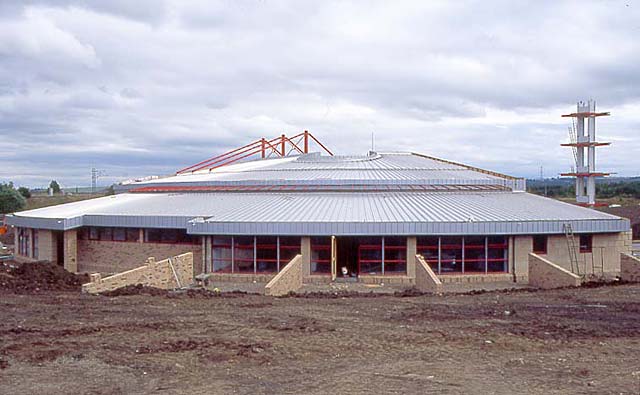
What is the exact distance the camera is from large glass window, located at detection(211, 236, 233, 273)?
28.3 m

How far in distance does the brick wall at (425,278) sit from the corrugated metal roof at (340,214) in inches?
73.4

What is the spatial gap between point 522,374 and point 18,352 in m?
9.56

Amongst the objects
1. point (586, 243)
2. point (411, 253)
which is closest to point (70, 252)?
point (411, 253)

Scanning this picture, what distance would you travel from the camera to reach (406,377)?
1105 centimetres

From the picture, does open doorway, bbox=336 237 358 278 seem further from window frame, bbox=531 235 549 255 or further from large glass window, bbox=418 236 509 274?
window frame, bbox=531 235 549 255

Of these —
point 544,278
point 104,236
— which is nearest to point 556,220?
point 544,278

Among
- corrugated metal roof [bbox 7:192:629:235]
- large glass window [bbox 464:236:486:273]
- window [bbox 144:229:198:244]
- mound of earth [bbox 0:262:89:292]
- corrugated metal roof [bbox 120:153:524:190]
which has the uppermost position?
corrugated metal roof [bbox 120:153:524:190]

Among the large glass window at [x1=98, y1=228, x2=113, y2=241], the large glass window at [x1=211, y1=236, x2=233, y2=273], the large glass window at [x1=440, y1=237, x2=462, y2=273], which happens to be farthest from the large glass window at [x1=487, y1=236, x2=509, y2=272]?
the large glass window at [x1=98, y1=228, x2=113, y2=241]

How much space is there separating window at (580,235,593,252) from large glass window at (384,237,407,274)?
863cm

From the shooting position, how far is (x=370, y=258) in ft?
90.0

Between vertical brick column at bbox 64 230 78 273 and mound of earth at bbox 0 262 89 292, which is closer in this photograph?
mound of earth at bbox 0 262 89 292

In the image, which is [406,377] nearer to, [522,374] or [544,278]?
[522,374]

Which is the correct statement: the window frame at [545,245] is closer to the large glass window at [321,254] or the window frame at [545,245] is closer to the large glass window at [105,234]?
the large glass window at [321,254]

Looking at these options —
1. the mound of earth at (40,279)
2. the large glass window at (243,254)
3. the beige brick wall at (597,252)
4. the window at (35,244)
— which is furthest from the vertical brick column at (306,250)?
the window at (35,244)
